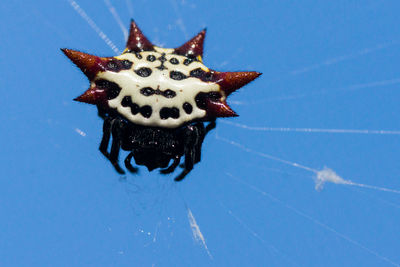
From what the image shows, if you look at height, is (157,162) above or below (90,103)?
below

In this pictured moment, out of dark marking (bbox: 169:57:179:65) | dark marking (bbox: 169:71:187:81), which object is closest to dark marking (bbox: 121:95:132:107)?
dark marking (bbox: 169:71:187:81)

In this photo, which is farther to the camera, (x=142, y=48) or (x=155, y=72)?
(x=142, y=48)

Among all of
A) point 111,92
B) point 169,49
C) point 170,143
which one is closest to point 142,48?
point 169,49

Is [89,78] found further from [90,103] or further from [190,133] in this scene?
[190,133]

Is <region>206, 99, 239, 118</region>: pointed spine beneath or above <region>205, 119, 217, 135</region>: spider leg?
above

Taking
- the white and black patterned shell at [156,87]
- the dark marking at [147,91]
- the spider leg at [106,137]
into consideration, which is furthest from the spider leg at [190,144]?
the spider leg at [106,137]

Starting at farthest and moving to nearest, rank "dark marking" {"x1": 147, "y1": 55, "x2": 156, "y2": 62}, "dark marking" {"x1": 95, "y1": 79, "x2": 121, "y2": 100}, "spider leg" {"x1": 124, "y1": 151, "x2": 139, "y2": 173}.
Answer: "spider leg" {"x1": 124, "y1": 151, "x2": 139, "y2": 173}
"dark marking" {"x1": 147, "y1": 55, "x2": 156, "y2": 62}
"dark marking" {"x1": 95, "y1": 79, "x2": 121, "y2": 100}

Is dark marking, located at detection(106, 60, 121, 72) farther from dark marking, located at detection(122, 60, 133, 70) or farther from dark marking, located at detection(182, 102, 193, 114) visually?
dark marking, located at detection(182, 102, 193, 114)
